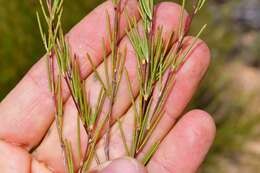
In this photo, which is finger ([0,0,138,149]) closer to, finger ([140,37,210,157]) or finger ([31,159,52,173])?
finger ([31,159,52,173])

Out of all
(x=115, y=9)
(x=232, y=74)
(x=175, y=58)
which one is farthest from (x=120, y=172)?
(x=232, y=74)

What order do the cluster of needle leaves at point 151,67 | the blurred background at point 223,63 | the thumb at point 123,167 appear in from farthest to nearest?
the blurred background at point 223,63 < the cluster of needle leaves at point 151,67 < the thumb at point 123,167

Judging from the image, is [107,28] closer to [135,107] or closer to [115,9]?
[115,9]

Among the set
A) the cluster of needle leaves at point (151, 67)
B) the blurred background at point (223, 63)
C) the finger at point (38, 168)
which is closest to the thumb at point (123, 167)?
the cluster of needle leaves at point (151, 67)

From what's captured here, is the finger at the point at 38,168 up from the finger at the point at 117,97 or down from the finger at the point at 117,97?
down

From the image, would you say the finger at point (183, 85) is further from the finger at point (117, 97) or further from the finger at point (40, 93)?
the finger at point (40, 93)

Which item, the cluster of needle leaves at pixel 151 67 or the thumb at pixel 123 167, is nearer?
the thumb at pixel 123 167

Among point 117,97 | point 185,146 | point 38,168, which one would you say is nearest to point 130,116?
point 117,97
